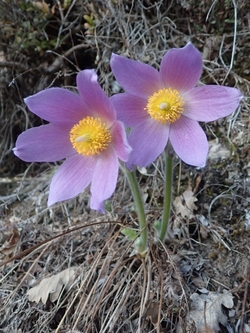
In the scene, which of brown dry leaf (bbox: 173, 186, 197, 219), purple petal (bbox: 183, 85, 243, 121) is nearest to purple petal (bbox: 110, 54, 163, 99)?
purple petal (bbox: 183, 85, 243, 121)

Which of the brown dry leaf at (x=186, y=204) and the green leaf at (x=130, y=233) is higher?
the green leaf at (x=130, y=233)

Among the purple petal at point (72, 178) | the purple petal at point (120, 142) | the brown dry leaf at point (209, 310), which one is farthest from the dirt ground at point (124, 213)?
the purple petal at point (120, 142)

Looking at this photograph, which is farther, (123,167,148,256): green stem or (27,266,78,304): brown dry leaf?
(27,266,78,304): brown dry leaf

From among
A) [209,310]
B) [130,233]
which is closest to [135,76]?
[130,233]

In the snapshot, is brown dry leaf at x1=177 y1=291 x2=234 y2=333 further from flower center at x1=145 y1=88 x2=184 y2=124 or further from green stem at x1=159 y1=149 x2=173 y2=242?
flower center at x1=145 y1=88 x2=184 y2=124

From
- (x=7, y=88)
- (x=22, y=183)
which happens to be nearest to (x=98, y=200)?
(x=22, y=183)

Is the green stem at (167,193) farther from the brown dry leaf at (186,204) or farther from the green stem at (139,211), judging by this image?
the brown dry leaf at (186,204)
